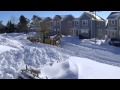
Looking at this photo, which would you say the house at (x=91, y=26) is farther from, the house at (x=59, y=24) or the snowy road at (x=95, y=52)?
the snowy road at (x=95, y=52)

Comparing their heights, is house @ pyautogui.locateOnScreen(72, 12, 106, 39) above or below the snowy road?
above

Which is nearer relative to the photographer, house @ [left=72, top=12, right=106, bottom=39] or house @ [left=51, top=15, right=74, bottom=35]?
house @ [left=51, top=15, right=74, bottom=35]

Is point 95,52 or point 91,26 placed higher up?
point 91,26

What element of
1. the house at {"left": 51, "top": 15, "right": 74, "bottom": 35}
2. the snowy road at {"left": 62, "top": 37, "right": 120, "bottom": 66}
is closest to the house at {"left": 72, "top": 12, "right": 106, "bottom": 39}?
the house at {"left": 51, "top": 15, "right": 74, "bottom": 35}

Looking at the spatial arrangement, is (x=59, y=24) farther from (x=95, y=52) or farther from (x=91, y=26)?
(x=91, y=26)

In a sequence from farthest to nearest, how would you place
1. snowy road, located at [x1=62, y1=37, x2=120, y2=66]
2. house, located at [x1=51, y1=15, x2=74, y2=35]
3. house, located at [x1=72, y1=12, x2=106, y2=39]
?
snowy road, located at [x1=62, y1=37, x2=120, y2=66] → house, located at [x1=72, y1=12, x2=106, y2=39] → house, located at [x1=51, y1=15, x2=74, y2=35]

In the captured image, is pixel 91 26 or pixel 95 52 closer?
pixel 95 52

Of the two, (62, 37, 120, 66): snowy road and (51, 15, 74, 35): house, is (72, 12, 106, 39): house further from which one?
Result: (62, 37, 120, 66): snowy road

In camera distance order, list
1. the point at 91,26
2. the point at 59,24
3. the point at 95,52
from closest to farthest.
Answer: the point at 95,52 → the point at 59,24 → the point at 91,26

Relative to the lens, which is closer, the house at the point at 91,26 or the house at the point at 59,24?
the house at the point at 59,24

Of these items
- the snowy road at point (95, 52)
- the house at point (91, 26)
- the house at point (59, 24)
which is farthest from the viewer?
the snowy road at point (95, 52)

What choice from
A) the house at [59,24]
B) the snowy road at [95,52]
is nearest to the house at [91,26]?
the house at [59,24]

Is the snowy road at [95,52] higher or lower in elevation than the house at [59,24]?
lower

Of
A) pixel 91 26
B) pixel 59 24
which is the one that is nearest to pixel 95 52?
pixel 59 24
